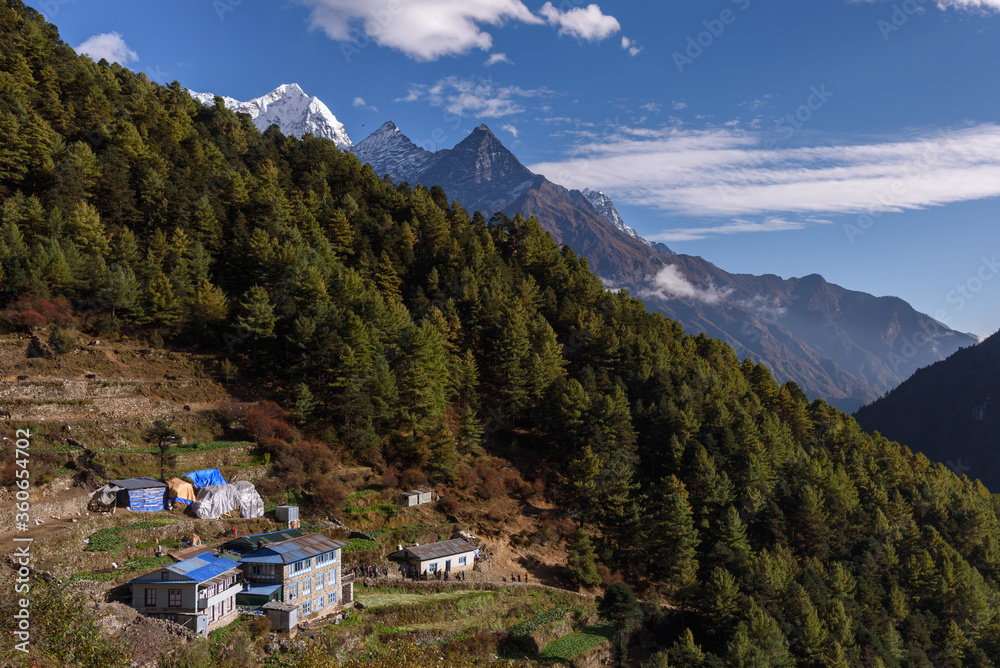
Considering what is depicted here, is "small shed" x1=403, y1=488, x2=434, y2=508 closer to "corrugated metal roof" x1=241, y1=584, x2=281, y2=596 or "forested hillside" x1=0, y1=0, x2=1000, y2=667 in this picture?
"forested hillside" x1=0, y1=0, x2=1000, y2=667

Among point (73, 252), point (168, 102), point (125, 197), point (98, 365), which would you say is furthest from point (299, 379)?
point (168, 102)

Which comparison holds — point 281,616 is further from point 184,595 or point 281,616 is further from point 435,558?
point 435,558

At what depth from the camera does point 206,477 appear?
3472 cm

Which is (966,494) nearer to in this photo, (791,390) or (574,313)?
(791,390)

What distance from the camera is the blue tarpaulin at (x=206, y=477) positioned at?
34.4 metres

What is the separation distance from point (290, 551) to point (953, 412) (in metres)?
203

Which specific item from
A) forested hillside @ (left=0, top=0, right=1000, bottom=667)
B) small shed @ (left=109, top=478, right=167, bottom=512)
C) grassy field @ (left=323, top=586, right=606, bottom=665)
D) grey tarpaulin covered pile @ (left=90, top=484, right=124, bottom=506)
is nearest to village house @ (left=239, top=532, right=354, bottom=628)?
grassy field @ (left=323, top=586, right=606, bottom=665)

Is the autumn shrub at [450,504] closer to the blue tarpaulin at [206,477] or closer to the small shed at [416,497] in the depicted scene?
the small shed at [416,497]

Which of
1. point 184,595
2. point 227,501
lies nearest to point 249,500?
point 227,501

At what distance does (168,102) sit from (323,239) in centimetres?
3554

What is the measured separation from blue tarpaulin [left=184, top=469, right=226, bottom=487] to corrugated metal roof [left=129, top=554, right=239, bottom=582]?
7.89 meters

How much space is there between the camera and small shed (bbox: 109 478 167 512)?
3145 centimetres

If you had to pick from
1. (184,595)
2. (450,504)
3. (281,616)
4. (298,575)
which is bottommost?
(281,616)

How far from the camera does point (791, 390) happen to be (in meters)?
72.8
